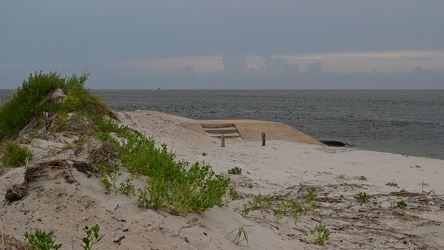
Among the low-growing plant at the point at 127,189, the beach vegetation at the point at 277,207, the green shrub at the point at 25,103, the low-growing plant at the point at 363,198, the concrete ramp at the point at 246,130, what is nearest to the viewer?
the low-growing plant at the point at 127,189

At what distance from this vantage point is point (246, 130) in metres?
22.3

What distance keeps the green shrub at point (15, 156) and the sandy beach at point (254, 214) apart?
0.17 m

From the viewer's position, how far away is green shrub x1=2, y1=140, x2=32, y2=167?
6918 mm

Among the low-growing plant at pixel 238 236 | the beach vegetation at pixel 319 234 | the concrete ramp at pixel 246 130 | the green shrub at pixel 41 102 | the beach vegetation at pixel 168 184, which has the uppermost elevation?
the green shrub at pixel 41 102

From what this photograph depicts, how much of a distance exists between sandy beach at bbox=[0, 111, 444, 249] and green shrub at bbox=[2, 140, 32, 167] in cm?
17

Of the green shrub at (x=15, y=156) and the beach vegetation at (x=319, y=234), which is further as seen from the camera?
the green shrub at (x=15, y=156)

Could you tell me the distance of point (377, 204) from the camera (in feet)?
27.0

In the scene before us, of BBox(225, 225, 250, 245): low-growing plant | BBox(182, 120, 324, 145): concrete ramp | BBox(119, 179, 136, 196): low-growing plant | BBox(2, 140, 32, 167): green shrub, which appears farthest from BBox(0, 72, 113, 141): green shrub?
BBox(182, 120, 324, 145): concrete ramp

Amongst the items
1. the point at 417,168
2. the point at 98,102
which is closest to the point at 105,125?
the point at 98,102

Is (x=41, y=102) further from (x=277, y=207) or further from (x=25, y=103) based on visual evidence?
(x=277, y=207)

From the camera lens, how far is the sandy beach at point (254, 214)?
171 inches

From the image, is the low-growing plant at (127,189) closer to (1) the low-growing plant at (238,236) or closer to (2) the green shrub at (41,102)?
(1) the low-growing plant at (238,236)

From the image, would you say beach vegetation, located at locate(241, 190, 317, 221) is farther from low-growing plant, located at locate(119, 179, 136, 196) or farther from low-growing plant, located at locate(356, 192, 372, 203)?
low-growing plant, located at locate(119, 179, 136, 196)

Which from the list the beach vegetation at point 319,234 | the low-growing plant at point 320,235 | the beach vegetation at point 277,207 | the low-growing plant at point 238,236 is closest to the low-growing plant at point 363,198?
the beach vegetation at point 277,207
